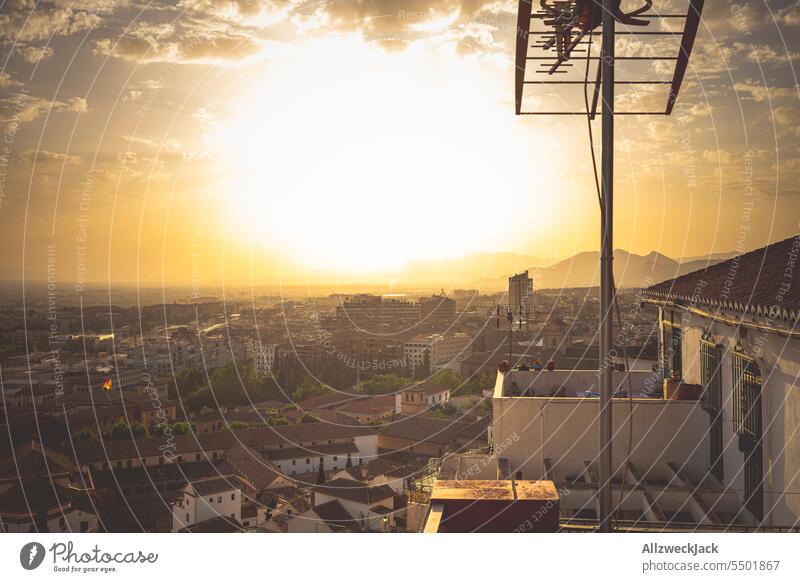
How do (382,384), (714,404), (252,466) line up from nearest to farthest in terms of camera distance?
1. (714,404)
2. (382,384)
3. (252,466)

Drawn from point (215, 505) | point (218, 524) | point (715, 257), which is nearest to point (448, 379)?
point (215, 505)

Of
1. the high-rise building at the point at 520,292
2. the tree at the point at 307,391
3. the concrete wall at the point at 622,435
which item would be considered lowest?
the tree at the point at 307,391

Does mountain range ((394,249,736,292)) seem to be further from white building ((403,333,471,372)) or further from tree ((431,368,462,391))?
tree ((431,368,462,391))

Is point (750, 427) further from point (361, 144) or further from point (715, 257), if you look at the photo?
point (361, 144)

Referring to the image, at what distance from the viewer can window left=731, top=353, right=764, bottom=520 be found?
10.9 ft

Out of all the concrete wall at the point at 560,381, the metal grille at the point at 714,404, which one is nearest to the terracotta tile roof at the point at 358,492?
the concrete wall at the point at 560,381

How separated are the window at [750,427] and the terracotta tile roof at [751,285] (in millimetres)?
379

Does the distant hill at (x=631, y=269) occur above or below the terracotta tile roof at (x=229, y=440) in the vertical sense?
above

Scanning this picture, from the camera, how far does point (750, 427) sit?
3441mm

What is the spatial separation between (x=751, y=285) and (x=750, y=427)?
791 millimetres

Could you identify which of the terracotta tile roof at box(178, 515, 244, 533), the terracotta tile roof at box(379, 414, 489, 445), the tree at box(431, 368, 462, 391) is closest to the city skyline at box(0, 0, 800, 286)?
the terracotta tile roof at box(178, 515, 244, 533)

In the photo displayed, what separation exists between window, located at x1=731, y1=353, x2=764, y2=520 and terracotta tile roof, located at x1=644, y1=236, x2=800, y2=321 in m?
0.38

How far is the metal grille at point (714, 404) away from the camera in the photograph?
400 centimetres

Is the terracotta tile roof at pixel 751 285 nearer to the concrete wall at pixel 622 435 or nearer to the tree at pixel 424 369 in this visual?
the concrete wall at pixel 622 435
